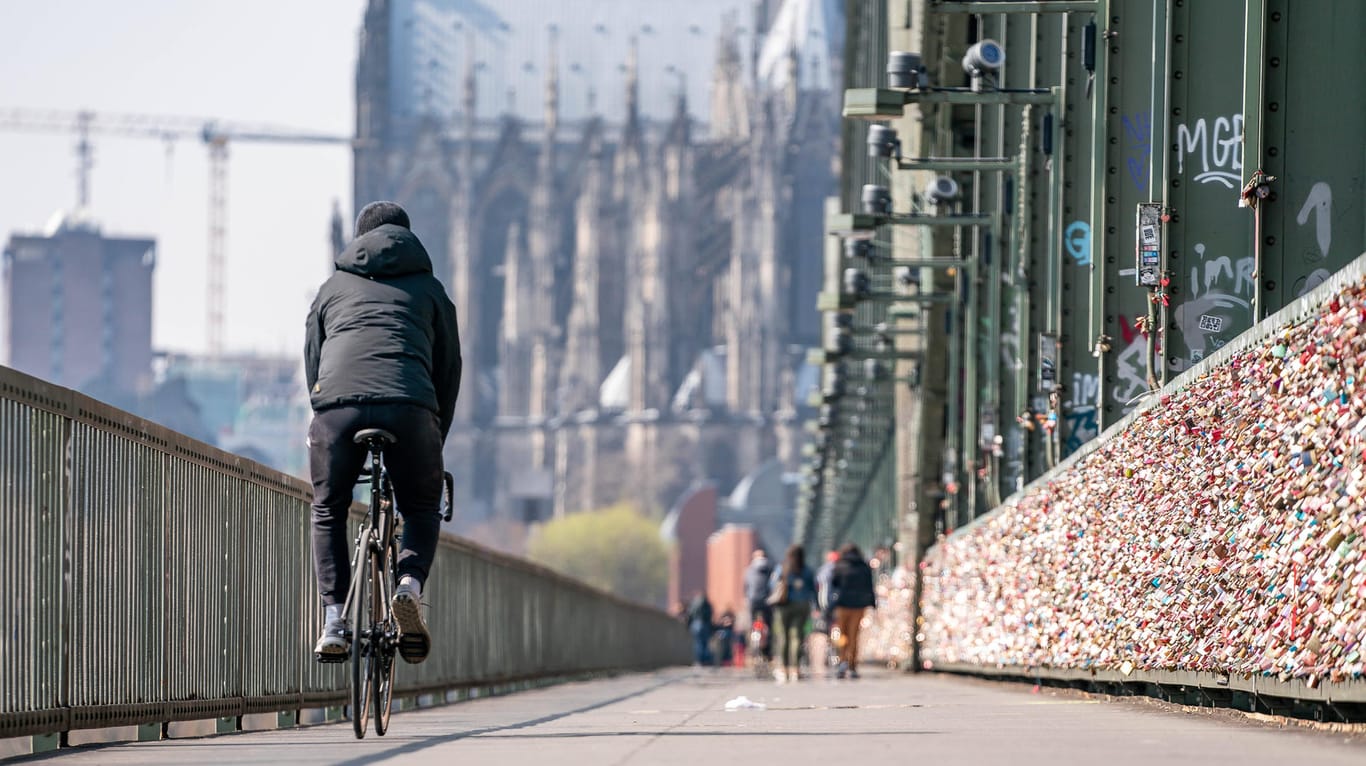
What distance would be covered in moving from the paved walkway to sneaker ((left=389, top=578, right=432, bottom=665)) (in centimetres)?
29

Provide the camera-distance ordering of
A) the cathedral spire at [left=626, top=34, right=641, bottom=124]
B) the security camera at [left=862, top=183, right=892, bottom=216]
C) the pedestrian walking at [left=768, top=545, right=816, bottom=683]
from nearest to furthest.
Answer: the pedestrian walking at [left=768, top=545, right=816, bottom=683] → the security camera at [left=862, top=183, right=892, bottom=216] → the cathedral spire at [left=626, top=34, right=641, bottom=124]

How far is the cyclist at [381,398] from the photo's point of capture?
9.05 metres

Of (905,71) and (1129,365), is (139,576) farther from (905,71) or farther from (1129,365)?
(905,71)

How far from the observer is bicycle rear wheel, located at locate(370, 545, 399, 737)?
9.16 metres

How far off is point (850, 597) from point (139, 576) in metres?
17.2

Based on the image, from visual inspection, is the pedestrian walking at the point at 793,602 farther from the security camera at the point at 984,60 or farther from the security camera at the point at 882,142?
the security camera at the point at 984,60

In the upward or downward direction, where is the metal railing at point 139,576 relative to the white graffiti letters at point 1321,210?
downward

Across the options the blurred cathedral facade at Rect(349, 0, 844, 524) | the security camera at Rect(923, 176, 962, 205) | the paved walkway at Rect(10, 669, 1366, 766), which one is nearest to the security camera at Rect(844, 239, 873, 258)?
the security camera at Rect(923, 176, 962, 205)

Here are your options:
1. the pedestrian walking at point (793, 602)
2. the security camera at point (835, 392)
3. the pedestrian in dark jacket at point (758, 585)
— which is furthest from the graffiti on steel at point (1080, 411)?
the security camera at point (835, 392)

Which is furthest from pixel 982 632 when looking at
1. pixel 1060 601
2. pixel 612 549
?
pixel 612 549

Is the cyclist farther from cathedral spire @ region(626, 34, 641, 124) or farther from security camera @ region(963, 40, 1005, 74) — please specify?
cathedral spire @ region(626, 34, 641, 124)

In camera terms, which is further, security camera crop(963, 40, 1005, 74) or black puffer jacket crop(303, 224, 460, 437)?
security camera crop(963, 40, 1005, 74)

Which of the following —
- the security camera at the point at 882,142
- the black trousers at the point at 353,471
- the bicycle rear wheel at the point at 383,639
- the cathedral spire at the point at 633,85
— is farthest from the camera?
the cathedral spire at the point at 633,85

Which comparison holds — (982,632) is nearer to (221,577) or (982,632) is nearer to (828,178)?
(221,577)
